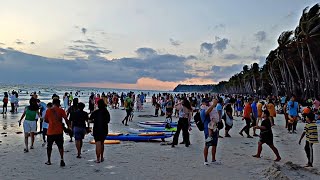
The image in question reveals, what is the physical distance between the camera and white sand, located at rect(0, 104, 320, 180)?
7578 millimetres

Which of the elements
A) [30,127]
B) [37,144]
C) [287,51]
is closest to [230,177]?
[30,127]

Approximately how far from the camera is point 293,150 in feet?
37.3

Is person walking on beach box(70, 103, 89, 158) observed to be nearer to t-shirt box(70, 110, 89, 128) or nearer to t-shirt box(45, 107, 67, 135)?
t-shirt box(70, 110, 89, 128)

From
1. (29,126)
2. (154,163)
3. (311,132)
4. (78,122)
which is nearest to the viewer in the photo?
(311,132)

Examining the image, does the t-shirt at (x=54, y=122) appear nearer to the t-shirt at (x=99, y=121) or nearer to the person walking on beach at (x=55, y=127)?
the person walking on beach at (x=55, y=127)

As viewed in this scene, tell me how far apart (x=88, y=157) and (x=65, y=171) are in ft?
5.47

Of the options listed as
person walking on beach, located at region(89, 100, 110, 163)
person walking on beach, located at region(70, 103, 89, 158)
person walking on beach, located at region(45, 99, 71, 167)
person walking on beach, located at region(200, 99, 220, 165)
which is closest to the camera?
person walking on beach, located at region(45, 99, 71, 167)

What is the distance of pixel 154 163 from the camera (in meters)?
8.81

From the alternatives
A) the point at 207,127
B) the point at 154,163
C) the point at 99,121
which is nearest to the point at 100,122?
the point at 99,121

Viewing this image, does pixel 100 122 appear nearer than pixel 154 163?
Yes

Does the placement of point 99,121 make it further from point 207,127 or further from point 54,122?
point 207,127

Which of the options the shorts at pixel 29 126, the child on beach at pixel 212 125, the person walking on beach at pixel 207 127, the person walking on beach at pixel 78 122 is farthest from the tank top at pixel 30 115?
the child on beach at pixel 212 125

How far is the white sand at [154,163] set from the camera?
7.58 meters

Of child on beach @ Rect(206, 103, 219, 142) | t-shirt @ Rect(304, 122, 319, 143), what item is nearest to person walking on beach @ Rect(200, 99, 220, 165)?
child on beach @ Rect(206, 103, 219, 142)
